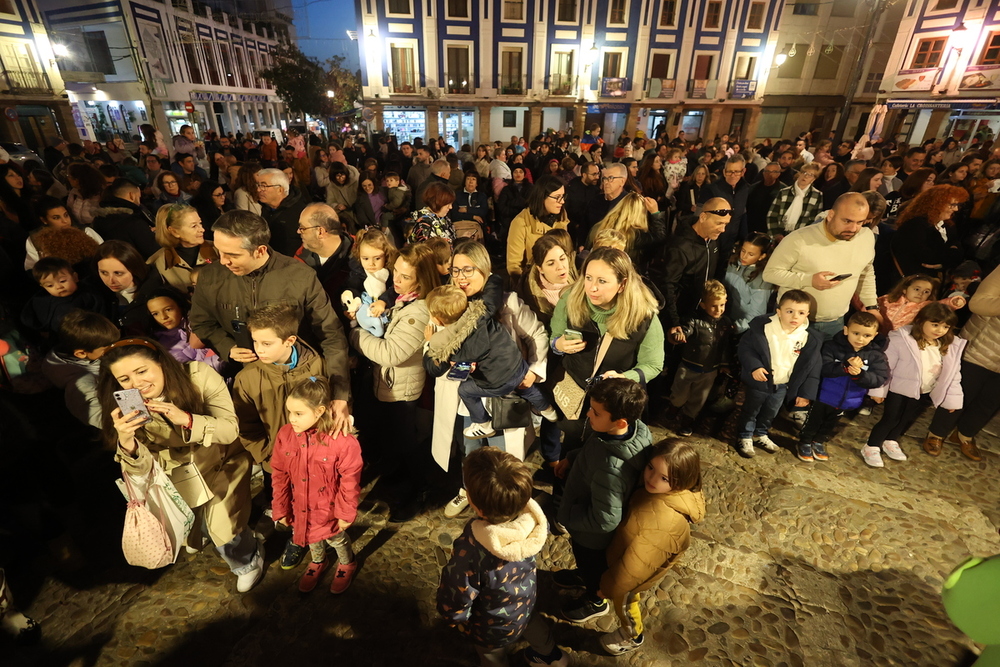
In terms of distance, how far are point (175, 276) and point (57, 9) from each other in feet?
119

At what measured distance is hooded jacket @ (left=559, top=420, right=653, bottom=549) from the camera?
229cm

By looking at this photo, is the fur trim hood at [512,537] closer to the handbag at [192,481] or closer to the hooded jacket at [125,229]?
the handbag at [192,481]

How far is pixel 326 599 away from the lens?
2865 mm

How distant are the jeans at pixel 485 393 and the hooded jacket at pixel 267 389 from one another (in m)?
0.95

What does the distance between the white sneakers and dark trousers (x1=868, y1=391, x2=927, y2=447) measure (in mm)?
3591

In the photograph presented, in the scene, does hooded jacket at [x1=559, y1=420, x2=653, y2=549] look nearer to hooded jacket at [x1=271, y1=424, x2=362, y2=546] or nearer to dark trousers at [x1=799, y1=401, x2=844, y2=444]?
hooded jacket at [x1=271, y1=424, x2=362, y2=546]

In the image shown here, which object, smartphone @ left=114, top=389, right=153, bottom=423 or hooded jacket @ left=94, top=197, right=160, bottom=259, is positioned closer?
smartphone @ left=114, top=389, right=153, bottom=423

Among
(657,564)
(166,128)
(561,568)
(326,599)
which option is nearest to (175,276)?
(326,599)

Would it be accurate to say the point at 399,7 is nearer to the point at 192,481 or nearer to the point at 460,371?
the point at 460,371


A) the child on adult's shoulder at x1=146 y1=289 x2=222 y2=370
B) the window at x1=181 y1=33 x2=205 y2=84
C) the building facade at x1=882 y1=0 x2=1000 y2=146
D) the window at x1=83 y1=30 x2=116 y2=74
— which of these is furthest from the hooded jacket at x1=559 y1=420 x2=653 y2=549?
the window at x1=181 y1=33 x2=205 y2=84

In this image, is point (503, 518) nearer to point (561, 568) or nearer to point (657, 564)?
point (657, 564)

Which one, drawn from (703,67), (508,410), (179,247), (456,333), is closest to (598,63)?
(703,67)

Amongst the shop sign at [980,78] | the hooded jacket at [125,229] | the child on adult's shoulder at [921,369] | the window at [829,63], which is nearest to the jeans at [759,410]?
the child on adult's shoulder at [921,369]

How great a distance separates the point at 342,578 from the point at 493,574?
146 centimetres
